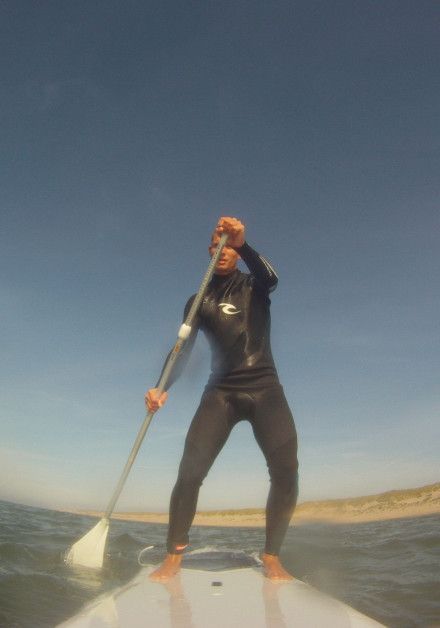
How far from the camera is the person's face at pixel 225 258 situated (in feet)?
14.9

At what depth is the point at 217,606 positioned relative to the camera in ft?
8.25

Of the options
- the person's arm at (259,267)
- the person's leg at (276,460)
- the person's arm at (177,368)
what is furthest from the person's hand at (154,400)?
the person's arm at (259,267)

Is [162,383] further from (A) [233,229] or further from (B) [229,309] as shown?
(A) [233,229]

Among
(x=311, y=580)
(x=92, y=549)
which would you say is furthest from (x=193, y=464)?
(x=311, y=580)

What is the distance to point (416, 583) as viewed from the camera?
14.4 feet

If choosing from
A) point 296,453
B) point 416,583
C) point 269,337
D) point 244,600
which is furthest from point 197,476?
point 416,583

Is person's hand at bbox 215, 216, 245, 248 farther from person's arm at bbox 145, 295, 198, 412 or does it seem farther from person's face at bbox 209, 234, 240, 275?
person's arm at bbox 145, 295, 198, 412

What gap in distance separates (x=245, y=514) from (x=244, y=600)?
87.4 meters

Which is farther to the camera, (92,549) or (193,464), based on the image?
(92,549)

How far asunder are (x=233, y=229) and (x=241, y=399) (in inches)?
67.9

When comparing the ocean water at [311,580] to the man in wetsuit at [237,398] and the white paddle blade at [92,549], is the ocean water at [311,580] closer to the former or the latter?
the white paddle blade at [92,549]

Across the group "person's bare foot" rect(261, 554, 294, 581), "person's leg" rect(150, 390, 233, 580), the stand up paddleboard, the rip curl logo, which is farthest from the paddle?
"person's bare foot" rect(261, 554, 294, 581)

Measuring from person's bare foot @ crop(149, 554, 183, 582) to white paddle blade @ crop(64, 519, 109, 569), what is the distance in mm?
1229

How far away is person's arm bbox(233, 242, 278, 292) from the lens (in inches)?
169
